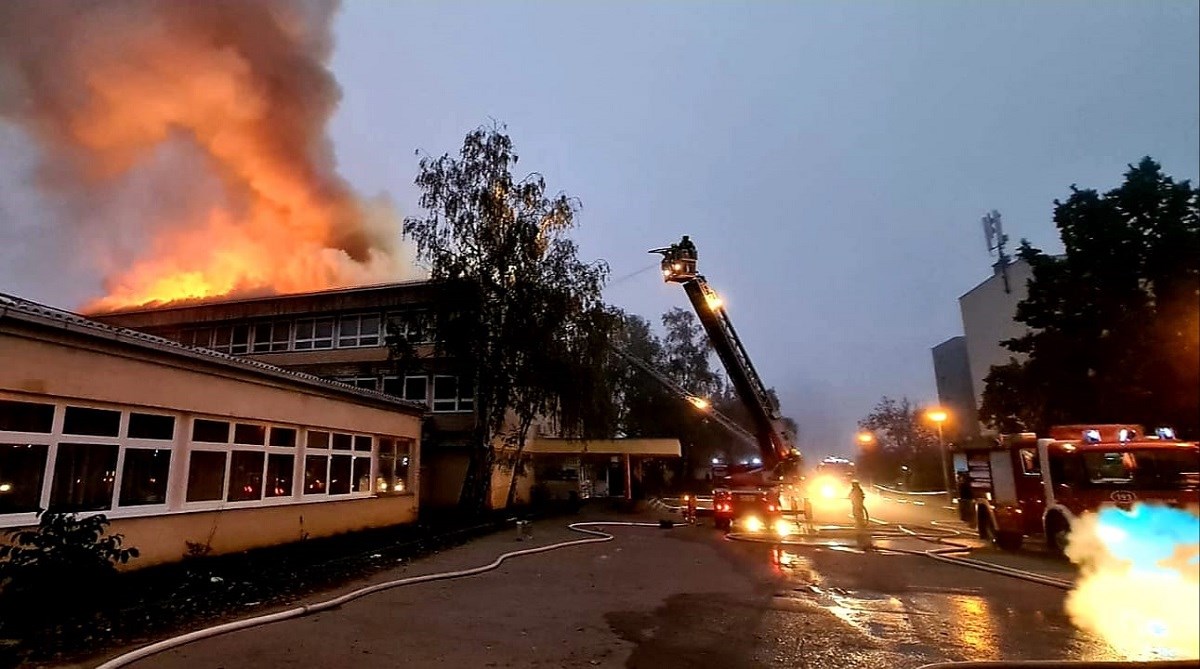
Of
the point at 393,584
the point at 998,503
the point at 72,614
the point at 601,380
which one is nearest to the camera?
the point at 72,614

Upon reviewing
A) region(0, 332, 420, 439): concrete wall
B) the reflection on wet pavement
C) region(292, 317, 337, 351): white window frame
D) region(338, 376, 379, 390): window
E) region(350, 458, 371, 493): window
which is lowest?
the reflection on wet pavement

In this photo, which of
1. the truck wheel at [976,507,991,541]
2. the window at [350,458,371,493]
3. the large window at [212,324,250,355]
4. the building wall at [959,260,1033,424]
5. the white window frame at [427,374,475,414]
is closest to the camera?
the truck wheel at [976,507,991,541]

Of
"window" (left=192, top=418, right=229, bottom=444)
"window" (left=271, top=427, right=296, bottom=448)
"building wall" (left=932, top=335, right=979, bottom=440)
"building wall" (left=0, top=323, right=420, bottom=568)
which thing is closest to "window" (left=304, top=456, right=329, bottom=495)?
"building wall" (left=0, top=323, right=420, bottom=568)

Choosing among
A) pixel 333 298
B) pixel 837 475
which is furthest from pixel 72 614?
pixel 837 475

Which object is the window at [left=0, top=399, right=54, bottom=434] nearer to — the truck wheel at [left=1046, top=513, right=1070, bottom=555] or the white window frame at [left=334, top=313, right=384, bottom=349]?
the truck wheel at [left=1046, top=513, right=1070, bottom=555]

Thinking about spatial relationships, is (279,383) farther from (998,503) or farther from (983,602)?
(998,503)

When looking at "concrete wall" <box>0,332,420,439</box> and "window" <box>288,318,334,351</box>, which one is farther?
"window" <box>288,318,334,351</box>

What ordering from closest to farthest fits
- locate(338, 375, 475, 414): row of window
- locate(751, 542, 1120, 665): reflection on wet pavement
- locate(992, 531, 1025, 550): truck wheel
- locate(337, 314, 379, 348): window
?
1. locate(751, 542, 1120, 665): reflection on wet pavement
2. locate(992, 531, 1025, 550): truck wheel
3. locate(338, 375, 475, 414): row of window
4. locate(337, 314, 379, 348): window

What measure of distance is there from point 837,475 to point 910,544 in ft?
60.1

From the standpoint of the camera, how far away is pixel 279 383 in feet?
50.1

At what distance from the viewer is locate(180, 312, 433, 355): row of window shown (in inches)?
1180

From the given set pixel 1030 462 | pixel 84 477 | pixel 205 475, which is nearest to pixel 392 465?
pixel 205 475

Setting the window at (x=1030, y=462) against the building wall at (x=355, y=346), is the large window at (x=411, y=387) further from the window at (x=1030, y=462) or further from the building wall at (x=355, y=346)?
the window at (x=1030, y=462)

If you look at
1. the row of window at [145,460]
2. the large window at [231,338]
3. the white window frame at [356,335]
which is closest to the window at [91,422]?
the row of window at [145,460]
